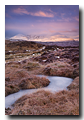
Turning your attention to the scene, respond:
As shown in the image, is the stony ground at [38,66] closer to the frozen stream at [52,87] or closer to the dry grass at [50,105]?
the dry grass at [50,105]

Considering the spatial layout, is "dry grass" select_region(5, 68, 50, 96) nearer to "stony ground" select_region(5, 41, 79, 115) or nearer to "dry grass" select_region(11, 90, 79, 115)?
"stony ground" select_region(5, 41, 79, 115)

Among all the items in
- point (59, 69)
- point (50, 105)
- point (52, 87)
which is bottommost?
point (50, 105)

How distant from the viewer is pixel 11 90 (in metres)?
3.38

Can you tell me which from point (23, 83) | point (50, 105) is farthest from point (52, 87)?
point (50, 105)

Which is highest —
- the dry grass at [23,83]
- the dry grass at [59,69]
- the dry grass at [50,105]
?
the dry grass at [59,69]

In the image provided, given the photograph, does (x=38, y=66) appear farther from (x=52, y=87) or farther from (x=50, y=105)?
(x=50, y=105)

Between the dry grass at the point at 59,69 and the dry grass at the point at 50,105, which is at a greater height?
the dry grass at the point at 59,69

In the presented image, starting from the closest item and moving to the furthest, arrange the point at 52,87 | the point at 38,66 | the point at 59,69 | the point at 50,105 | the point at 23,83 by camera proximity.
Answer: the point at 50,105, the point at 52,87, the point at 23,83, the point at 59,69, the point at 38,66

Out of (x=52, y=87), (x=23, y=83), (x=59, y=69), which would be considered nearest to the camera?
(x=52, y=87)

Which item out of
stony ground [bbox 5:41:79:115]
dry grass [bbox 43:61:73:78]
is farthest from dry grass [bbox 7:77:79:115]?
dry grass [bbox 43:61:73:78]

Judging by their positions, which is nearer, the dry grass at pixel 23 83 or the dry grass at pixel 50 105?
the dry grass at pixel 50 105

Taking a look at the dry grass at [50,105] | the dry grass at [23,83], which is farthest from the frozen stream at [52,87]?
the dry grass at [50,105]
